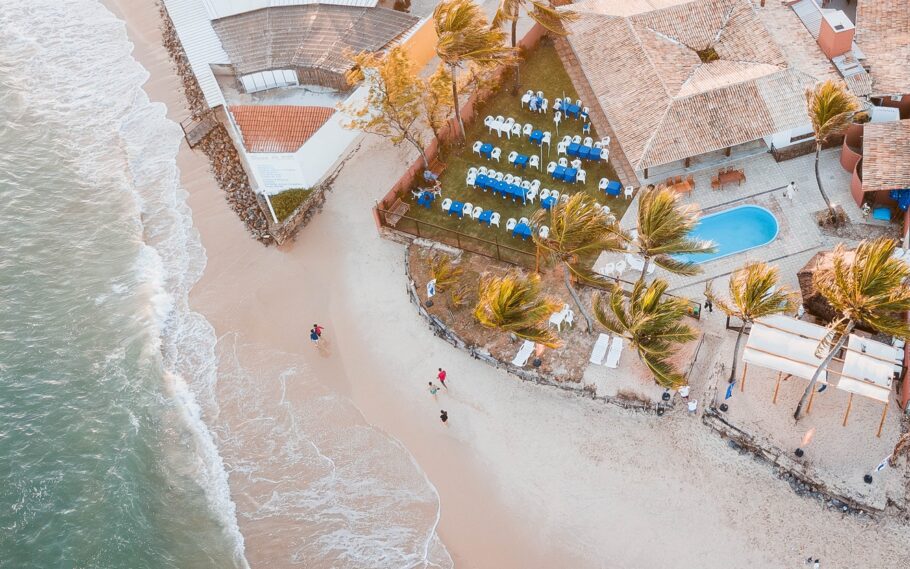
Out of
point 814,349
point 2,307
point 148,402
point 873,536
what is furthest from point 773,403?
point 2,307

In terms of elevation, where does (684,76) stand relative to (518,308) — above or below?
above

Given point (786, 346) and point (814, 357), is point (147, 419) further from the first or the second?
point (814, 357)

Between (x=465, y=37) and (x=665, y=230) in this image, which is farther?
(x=465, y=37)

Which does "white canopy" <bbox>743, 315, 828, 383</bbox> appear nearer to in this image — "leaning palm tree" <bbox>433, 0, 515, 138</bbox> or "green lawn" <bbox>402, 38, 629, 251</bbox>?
"green lawn" <bbox>402, 38, 629, 251</bbox>

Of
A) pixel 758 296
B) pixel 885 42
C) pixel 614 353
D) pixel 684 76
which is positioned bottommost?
pixel 614 353

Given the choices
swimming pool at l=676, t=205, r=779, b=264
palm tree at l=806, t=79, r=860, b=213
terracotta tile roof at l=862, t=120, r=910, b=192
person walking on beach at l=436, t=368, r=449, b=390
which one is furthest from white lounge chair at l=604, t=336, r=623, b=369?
terracotta tile roof at l=862, t=120, r=910, b=192

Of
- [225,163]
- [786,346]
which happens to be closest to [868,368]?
[786,346]
